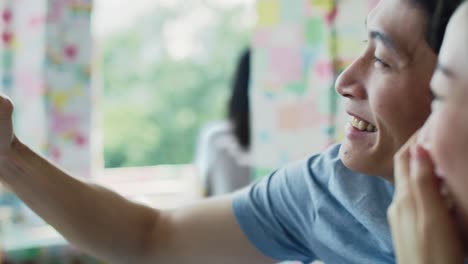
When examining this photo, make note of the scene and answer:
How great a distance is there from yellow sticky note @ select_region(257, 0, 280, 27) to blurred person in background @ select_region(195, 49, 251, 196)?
1.96 feet

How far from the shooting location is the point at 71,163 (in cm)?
248

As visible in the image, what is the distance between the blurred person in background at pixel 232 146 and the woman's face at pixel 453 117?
2013mm

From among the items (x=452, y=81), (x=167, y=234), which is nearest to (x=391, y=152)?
(x=452, y=81)

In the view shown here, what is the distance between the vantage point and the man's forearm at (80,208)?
116cm

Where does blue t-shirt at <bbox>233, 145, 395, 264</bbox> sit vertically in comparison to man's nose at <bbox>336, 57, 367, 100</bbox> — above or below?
below

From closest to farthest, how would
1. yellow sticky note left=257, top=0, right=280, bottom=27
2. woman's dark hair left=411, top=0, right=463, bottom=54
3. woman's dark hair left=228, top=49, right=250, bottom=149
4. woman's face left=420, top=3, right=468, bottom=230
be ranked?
woman's face left=420, top=3, right=468, bottom=230
woman's dark hair left=411, top=0, right=463, bottom=54
yellow sticky note left=257, top=0, right=280, bottom=27
woman's dark hair left=228, top=49, right=250, bottom=149

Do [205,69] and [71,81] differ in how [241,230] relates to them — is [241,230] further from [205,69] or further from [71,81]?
[205,69]

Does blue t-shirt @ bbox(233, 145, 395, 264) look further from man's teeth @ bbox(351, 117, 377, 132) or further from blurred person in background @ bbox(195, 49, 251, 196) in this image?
blurred person in background @ bbox(195, 49, 251, 196)

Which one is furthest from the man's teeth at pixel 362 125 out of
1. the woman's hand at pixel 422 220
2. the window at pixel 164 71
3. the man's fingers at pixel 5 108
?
the window at pixel 164 71

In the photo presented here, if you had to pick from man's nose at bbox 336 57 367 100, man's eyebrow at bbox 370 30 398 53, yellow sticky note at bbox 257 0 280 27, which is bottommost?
yellow sticky note at bbox 257 0 280 27

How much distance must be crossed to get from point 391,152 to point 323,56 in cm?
108

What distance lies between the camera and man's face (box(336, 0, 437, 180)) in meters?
1.00

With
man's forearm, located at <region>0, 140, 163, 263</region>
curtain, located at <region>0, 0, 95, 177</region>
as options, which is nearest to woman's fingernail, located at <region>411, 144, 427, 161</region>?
man's forearm, located at <region>0, 140, 163, 263</region>

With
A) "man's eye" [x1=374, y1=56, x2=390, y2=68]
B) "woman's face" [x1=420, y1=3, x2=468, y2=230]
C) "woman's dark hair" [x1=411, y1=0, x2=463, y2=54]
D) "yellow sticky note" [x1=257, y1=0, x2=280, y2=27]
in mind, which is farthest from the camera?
"yellow sticky note" [x1=257, y1=0, x2=280, y2=27]
